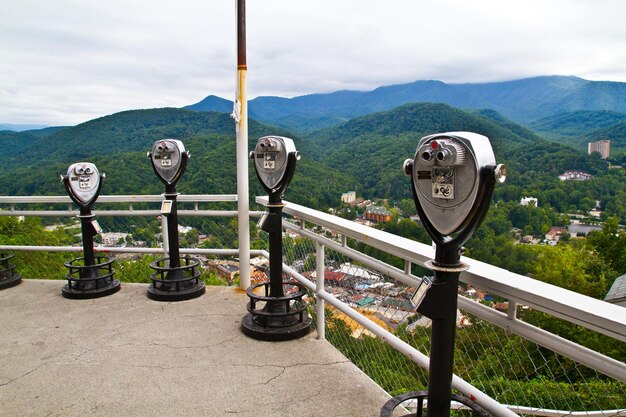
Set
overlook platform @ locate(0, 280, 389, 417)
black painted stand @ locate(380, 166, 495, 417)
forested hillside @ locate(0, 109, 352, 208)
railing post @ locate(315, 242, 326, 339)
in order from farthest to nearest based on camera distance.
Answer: forested hillside @ locate(0, 109, 352, 208) → railing post @ locate(315, 242, 326, 339) → overlook platform @ locate(0, 280, 389, 417) → black painted stand @ locate(380, 166, 495, 417)

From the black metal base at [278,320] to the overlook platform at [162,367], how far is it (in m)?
0.07

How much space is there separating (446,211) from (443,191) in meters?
0.07

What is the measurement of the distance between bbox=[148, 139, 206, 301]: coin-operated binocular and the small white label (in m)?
3.06

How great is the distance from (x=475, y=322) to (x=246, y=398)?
142 centimetres

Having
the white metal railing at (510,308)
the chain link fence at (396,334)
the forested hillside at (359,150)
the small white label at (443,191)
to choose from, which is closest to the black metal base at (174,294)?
the chain link fence at (396,334)

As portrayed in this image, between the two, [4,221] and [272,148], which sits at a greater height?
[272,148]

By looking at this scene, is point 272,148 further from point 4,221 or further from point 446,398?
point 4,221

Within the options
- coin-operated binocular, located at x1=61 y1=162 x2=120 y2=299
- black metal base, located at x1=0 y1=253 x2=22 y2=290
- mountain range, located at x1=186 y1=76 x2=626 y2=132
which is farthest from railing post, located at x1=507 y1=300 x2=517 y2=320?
mountain range, located at x1=186 y1=76 x2=626 y2=132

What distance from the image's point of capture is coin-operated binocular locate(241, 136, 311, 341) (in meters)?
3.23

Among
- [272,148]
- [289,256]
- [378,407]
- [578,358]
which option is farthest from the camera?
[289,256]

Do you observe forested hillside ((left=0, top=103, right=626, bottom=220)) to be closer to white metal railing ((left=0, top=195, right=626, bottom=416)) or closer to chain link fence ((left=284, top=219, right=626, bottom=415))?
chain link fence ((left=284, top=219, right=626, bottom=415))

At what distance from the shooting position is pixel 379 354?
9.35ft

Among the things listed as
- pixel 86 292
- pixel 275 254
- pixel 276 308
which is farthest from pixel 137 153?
pixel 276 308

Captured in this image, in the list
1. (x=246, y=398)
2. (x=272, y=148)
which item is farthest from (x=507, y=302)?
(x=272, y=148)
